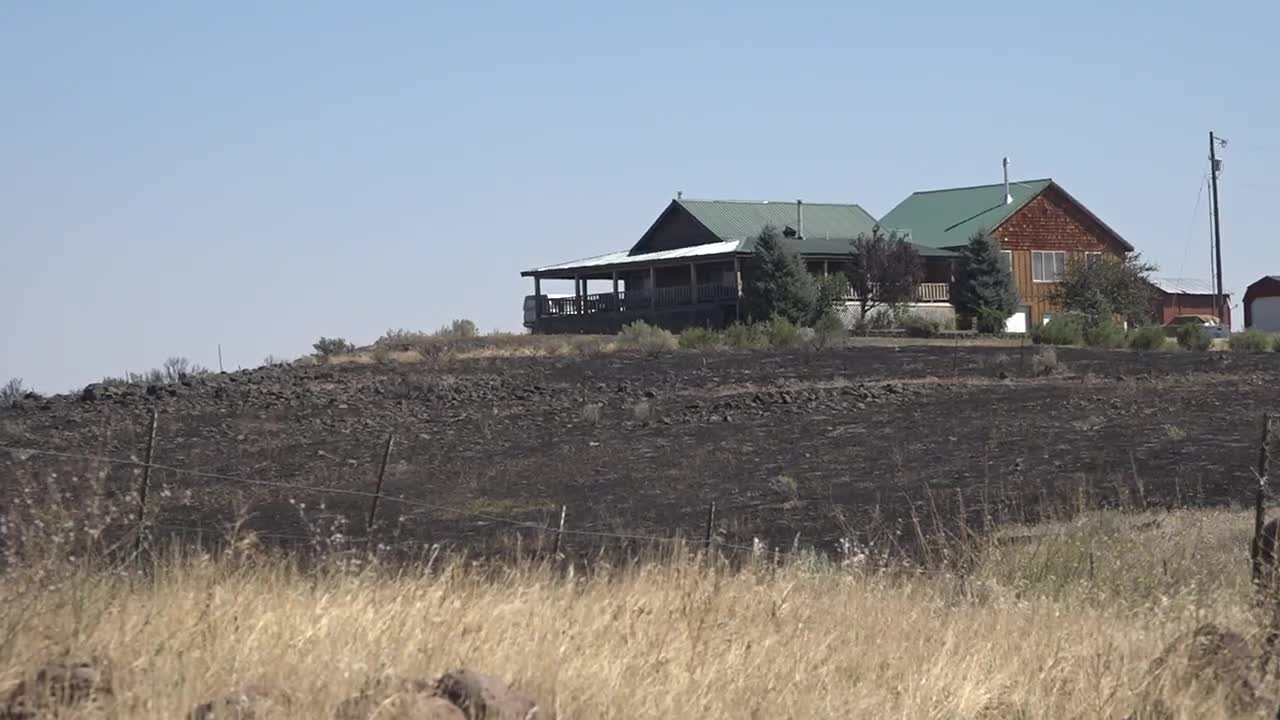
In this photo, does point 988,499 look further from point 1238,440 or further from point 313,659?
point 313,659

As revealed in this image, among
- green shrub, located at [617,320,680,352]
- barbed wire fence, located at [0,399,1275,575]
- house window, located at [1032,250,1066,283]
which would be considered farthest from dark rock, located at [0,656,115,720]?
house window, located at [1032,250,1066,283]

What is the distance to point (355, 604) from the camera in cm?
966

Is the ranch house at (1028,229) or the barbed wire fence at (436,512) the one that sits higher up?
the ranch house at (1028,229)

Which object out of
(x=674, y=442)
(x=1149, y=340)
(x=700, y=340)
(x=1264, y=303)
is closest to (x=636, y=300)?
(x=700, y=340)

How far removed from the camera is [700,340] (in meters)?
54.4

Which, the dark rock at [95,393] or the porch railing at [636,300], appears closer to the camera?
the dark rock at [95,393]

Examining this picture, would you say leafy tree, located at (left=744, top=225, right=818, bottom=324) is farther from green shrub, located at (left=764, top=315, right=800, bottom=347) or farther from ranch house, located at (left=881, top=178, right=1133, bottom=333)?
ranch house, located at (left=881, top=178, right=1133, bottom=333)

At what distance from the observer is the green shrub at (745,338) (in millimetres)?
53809

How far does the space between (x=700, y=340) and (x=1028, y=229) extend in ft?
93.4

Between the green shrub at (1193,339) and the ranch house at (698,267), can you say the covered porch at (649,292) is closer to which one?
the ranch house at (698,267)

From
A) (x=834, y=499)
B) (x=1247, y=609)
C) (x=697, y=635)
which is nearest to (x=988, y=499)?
(x=834, y=499)

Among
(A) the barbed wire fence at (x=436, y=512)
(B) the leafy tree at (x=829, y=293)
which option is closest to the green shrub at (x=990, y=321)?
(B) the leafy tree at (x=829, y=293)

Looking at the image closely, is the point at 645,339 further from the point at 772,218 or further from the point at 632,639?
the point at 632,639

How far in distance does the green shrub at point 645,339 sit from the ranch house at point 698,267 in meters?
8.38
